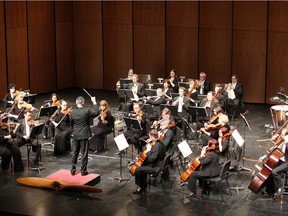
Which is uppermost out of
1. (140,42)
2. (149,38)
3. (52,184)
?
(149,38)

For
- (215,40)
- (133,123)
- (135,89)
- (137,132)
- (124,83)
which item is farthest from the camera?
(215,40)

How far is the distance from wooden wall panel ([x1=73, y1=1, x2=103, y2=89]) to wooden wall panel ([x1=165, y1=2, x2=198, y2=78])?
2.47 meters

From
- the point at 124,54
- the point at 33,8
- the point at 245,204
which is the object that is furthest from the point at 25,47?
the point at 245,204

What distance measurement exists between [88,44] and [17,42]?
268 cm

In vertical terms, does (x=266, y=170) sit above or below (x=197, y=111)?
below

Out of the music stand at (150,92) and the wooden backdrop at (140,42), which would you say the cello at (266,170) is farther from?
the wooden backdrop at (140,42)

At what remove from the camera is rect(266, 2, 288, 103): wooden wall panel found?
57.9 feet

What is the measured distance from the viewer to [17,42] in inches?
751

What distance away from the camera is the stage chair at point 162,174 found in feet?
37.7

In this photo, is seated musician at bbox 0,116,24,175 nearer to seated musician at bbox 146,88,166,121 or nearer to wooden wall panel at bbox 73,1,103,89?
seated musician at bbox 146,88,166,121

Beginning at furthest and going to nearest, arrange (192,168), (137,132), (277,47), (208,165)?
(277,47) → (137,132) → (192,168) → (208,165)

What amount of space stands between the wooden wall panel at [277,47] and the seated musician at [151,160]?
7.45 metres

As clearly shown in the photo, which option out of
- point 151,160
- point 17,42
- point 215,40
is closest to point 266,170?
point 151,160

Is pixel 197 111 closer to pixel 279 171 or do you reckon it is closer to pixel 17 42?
pixel 279 171
